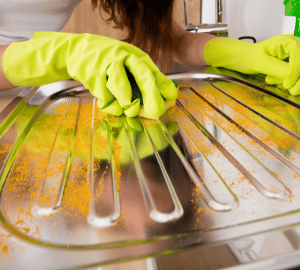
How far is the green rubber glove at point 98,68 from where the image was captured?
0.61 m

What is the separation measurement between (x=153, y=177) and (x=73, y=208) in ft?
0.45

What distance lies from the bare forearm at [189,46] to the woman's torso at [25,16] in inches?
19.5

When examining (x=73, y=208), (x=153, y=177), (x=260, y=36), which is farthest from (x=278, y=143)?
(x=260, y=36)

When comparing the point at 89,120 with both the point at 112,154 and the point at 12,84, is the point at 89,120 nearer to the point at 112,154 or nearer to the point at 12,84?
the point at 112,154

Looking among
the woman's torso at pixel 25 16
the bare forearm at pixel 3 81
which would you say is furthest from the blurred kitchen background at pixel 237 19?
the bare forearm at pixel 3 81

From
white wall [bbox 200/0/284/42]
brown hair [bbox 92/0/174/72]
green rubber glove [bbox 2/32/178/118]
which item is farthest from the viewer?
white wall [bbox 200/0/284/42]

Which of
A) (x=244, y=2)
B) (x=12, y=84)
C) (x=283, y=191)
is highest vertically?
(x=244, y=2)

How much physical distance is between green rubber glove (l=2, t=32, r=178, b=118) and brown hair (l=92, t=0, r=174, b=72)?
1.46 ft

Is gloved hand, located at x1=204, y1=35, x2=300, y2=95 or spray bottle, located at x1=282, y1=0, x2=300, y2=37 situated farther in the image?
spray bottle, located at x1=282, y1=0, x2=300, y2=37

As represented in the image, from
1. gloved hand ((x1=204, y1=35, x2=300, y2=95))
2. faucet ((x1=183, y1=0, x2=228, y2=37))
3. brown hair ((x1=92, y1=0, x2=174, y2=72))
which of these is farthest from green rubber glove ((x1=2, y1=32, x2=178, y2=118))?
faucet ((x1=183, y1=0, x2=228, y2=37))

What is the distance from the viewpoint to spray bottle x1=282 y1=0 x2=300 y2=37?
3.08 ft

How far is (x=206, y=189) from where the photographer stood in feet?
1.32

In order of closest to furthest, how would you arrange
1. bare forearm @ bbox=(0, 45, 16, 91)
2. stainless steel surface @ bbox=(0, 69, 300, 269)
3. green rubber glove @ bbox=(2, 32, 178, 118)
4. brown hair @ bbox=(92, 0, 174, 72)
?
stainless steel surface @ bbox=(0, 69, 300, 269) < green rubber glove @ bbox=(2, 32, 178, 118) < bare forearm @ bbox=(0, 45, 16, 91) < brown hair @ bbox=(92, 0, 174, 72)

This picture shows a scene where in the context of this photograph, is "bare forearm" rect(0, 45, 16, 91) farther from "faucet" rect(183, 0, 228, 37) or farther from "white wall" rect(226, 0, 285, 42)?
"white wall" rect(226, 0, 285, 42)
